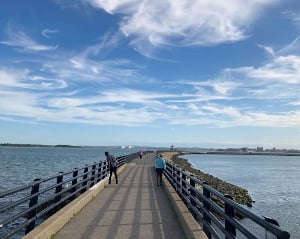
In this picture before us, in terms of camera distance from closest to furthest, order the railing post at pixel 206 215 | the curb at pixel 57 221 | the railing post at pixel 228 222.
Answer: the railing post at pixel 228 222
the curb at pixel 57 221
the railing post at pixel 206 215

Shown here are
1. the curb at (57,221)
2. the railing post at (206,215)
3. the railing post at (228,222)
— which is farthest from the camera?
the railing post at (206,215)

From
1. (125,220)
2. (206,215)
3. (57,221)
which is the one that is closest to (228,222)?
(206,215)

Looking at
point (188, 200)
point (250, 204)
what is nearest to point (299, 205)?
point (250, 204)

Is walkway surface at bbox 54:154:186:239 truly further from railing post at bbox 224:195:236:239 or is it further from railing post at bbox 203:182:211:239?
railing post at bbox 224:195:236:239

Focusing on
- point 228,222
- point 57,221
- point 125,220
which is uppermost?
point 228,222

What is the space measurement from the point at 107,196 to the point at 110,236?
7151 mm

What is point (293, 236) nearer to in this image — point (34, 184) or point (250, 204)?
point (250, 204)

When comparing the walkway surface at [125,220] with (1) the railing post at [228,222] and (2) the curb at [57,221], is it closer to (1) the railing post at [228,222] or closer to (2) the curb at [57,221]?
(2) the curb at [57,221]

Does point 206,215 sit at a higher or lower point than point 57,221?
higher

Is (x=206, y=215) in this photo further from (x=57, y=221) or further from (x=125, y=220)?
(x=57, y=221)

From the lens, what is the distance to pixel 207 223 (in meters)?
7.80

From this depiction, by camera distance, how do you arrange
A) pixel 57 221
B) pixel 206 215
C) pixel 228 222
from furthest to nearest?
pixel 57 221 → pixel 206 215 → pixel 228 222

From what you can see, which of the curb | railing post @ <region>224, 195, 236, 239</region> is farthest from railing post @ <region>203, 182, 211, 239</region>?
the curb

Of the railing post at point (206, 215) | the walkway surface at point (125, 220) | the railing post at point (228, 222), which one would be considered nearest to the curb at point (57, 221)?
the walkway surface at point (125, 220)
